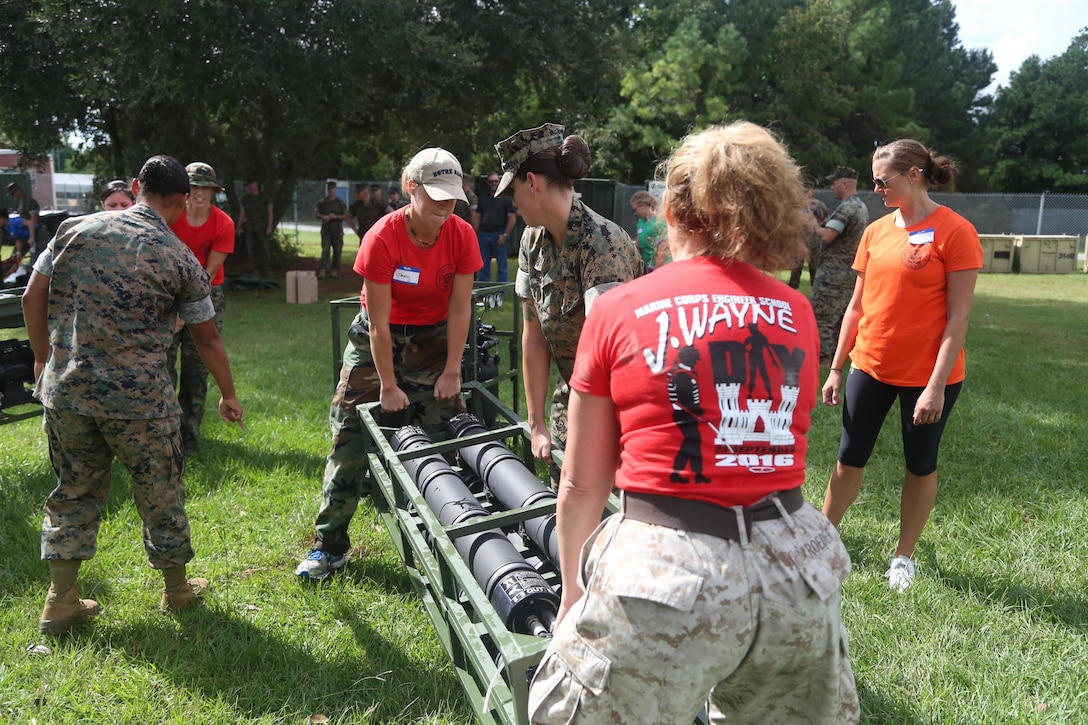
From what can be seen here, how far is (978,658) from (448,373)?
251 cm

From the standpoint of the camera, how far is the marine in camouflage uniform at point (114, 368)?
309cm

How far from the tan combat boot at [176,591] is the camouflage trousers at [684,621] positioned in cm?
243

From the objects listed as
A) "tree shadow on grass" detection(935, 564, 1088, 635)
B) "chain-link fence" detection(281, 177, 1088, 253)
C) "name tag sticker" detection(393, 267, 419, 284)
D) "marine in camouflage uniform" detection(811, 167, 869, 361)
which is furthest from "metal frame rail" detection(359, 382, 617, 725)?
"chain-link fence" detection(281, 177, 1088, 253)

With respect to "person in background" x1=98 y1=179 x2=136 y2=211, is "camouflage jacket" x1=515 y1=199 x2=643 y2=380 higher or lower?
lower

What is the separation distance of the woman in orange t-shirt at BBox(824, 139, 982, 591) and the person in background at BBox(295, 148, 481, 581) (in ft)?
Answer: 6.03

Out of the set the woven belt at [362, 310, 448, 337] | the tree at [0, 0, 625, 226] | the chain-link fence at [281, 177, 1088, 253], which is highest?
the tree at [0, 0, 625, 226]

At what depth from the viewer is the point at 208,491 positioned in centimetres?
493

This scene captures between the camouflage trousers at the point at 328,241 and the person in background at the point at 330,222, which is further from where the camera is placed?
the camouflage trousers at the point at 328,241

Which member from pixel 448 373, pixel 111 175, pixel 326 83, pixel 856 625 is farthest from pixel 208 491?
pixel 111 175

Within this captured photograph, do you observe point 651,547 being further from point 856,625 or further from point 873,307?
point 873,307

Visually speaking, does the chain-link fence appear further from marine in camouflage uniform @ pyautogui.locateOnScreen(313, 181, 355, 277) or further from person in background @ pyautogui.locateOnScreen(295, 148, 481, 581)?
person in background @ pyautogui.locateOnScreen(295, 148, 481, 581)

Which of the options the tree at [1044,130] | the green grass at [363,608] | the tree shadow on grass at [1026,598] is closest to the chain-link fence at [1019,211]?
the tree at [1044,130]

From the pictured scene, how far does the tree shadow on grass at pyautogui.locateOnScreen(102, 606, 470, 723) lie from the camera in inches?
118

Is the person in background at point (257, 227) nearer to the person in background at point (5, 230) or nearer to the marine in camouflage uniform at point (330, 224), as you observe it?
the marine in camouflage uniform at point (330, 224)
